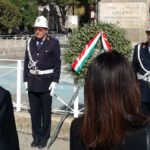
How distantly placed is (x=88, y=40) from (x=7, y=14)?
40.0 meters

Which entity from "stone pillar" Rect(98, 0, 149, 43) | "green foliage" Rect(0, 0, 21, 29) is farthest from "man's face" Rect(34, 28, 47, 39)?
"green foliage" Rect(0, 0, 21, 29)

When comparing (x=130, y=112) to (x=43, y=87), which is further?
(x=43, y=87)

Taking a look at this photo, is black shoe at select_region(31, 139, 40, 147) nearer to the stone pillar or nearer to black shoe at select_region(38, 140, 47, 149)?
black shoe at select_region(38, 140, 47, 149)

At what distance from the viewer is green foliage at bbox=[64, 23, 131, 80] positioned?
7926mm

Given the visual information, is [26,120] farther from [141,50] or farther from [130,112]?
[130,112]

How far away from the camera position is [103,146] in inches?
104

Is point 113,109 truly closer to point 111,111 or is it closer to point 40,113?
point 111,111

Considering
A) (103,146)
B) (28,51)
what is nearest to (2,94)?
(103,146)

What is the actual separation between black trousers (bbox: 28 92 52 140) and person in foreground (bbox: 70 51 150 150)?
475 centimetres

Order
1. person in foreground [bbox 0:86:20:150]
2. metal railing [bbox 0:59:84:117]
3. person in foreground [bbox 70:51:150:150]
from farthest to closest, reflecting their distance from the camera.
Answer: metal railing [bbox 0:59:84:117]
person in foreground [bbox 0:86:20:150]
person in foreground [bbox 70:51:150:150]

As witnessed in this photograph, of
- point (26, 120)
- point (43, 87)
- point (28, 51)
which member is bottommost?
point (26, 120)

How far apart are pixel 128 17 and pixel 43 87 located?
9.93 m

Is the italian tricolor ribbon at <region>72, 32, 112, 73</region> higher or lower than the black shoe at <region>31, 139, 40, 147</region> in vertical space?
higher

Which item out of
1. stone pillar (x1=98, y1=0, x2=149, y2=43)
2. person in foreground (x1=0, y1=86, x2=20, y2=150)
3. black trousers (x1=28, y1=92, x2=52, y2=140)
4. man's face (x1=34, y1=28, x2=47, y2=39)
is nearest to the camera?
person in foreground (x1=0, y1=86, x2=20, y2=150)
